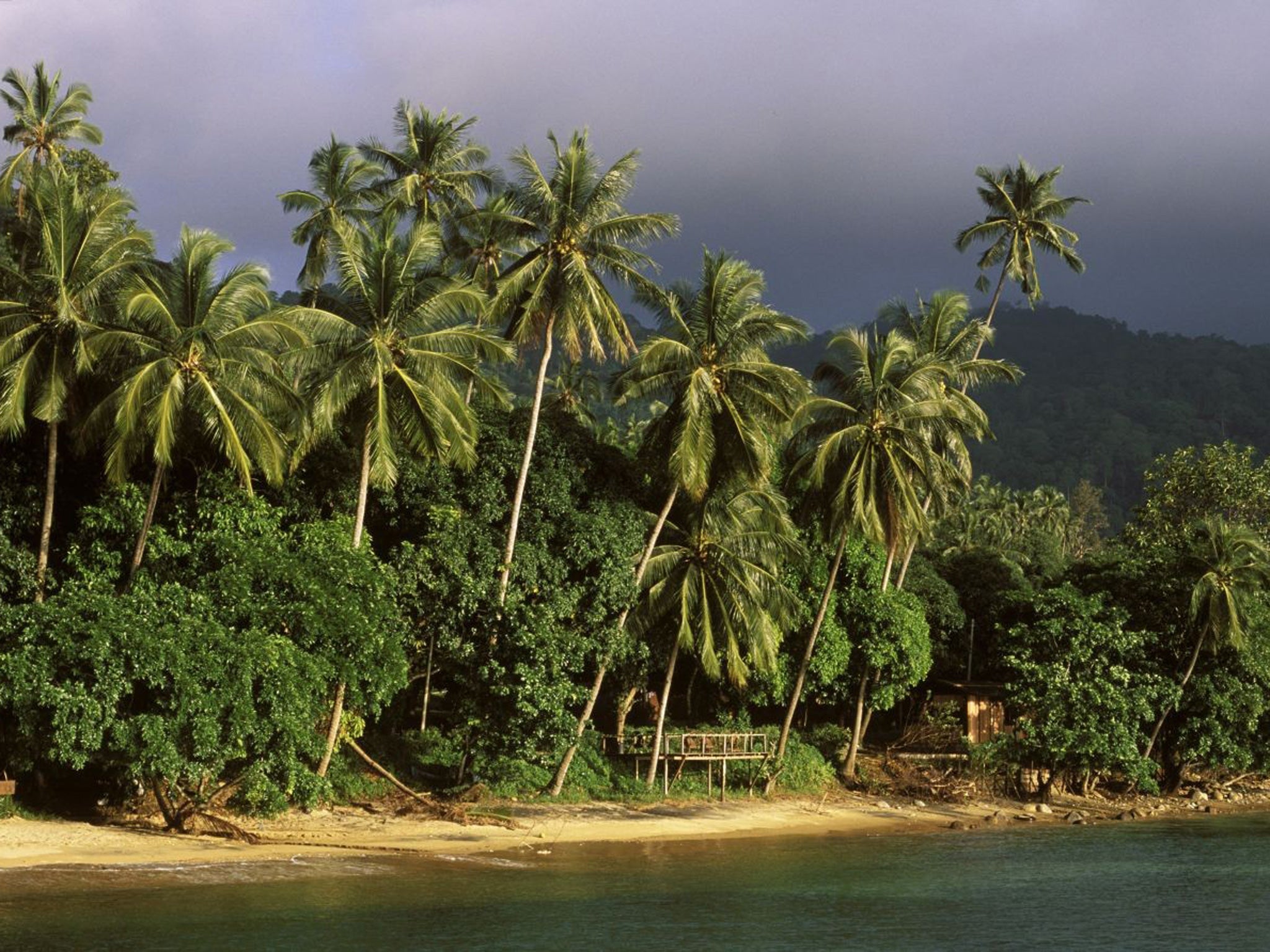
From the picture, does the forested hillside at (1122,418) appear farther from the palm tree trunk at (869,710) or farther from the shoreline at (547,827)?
the shoreline at (547,827)

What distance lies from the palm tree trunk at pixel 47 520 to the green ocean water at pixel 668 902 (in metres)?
6.30

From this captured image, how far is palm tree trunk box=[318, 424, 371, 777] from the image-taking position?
29.0 meters

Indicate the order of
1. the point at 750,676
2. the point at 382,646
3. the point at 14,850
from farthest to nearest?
the point at 750,676, the point at 382,646, the point at 14,850

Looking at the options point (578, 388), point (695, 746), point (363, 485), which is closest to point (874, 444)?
point (695, 746)

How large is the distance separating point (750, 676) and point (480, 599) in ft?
35.5

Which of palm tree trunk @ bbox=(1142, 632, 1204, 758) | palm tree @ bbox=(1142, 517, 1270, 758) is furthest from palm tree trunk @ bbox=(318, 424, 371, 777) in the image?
palm tree trunk @ bbox=(1142, 632, 1204, 758)

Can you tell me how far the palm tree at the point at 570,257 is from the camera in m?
32.9

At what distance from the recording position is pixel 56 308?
26344 mm

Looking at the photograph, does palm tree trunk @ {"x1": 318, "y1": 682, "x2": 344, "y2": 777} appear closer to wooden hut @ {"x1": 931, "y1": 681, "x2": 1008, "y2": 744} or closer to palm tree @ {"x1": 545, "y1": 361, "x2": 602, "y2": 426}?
palm tree @ {"x1": 545, "y1": 361, "x2": 602, "y2": 426}

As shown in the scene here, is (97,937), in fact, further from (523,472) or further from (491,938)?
(523,472)

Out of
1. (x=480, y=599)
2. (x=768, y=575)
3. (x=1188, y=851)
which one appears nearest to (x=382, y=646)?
(x=480, y=599)

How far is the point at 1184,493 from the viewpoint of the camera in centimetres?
5169

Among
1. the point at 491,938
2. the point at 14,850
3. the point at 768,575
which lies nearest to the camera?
the point at 491,938

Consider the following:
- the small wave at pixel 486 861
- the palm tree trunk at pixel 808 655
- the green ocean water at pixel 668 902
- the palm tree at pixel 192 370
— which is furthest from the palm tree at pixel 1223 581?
the palm tree at pixel 192 370
